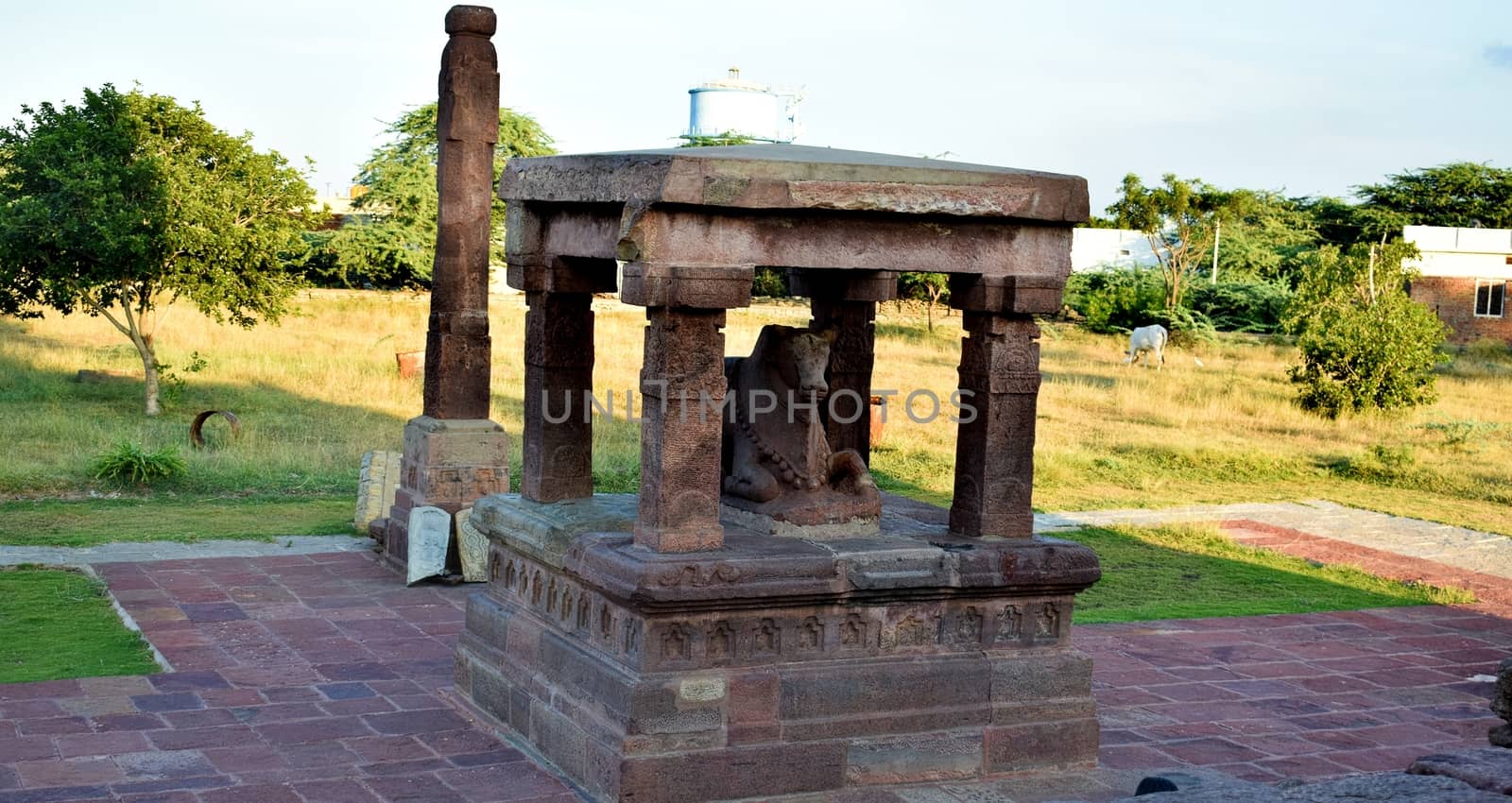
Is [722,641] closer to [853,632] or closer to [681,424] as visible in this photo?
[853,632]

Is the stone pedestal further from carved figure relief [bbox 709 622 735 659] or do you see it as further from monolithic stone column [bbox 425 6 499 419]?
monolithic stone column [bbox 425 6 499 419]

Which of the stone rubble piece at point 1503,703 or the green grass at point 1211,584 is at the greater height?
the stone rubble piece at point 1503,703

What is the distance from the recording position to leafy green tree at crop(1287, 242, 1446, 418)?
705 inches

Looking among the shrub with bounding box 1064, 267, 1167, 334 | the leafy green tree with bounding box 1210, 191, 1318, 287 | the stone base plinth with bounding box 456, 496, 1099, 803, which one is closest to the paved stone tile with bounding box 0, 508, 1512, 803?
the stone base plinth with bounding box 456, 496, 1099, 803

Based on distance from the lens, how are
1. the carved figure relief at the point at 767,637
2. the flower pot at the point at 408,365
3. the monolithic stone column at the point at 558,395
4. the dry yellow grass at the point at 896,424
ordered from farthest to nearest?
the flower pot at the point at 408,365 < the dry yellow grass at the point at 896,424 < the monolithic stone column at the point at 558,395 < the carved figure relief at the point at 767,637

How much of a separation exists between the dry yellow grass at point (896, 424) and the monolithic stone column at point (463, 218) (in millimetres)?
2739

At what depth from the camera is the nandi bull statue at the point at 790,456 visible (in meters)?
5.84

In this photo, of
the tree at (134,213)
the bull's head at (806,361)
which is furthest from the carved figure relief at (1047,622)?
the tree at (134,213)

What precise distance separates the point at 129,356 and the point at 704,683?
1577 centimetres

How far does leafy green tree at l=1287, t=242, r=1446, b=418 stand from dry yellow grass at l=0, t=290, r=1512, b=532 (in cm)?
34

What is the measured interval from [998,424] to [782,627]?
1127 millimetres

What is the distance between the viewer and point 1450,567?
1045 centimetres

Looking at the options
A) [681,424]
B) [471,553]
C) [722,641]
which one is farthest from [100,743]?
[471,553]

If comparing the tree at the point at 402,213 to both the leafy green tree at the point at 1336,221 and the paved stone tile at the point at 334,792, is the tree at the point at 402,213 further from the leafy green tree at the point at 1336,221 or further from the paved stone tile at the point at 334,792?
the paved stone tile at the point at 334,792
